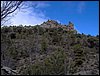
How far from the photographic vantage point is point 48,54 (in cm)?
1839

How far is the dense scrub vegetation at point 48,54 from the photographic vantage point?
36.4ft

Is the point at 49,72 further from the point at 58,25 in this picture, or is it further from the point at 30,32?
the point at 58,25

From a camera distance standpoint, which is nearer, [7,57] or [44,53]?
[7,57]

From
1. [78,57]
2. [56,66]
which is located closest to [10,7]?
[56,66]

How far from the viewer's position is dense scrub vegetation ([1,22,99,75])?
11102 millimetres

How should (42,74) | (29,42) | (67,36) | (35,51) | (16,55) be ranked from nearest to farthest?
(42,74) → (16,55) → (35,51) → (29,42) → (67,36)

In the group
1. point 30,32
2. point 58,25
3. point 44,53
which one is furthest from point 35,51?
point 58,25

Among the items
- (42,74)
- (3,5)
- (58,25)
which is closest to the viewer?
(42,74)

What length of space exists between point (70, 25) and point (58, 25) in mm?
3816

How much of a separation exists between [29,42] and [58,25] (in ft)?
40.0

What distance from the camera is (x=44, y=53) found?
63.7 feet

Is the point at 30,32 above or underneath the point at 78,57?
above

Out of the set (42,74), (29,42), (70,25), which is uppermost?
(70,25)

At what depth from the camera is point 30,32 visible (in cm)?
2684
